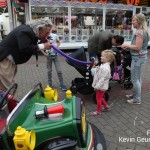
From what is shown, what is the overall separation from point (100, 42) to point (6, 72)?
2.26 meters

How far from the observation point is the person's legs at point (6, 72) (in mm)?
3262

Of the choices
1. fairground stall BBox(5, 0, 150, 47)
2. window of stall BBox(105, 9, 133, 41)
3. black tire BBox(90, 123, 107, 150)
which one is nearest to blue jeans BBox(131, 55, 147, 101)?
black tire BBox(90, 123, 107, 150)

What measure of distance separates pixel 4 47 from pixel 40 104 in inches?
49.8

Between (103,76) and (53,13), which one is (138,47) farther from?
(53,13)

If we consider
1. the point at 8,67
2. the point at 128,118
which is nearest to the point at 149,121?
the point at 128,118

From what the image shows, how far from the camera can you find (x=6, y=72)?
130 inches

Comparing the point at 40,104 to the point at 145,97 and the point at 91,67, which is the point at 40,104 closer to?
the point at 91,67

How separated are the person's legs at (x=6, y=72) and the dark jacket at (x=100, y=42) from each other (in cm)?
212

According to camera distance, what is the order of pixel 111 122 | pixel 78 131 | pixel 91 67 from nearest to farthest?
pixel 78 131
pixel 111 122
pixel 91 67

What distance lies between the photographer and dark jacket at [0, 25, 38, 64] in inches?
120

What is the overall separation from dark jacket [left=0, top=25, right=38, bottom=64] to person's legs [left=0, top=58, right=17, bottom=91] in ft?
0.30

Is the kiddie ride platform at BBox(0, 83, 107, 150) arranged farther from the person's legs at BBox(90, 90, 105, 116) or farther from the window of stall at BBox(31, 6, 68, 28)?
the window of stall at BBox(31, 6, 68, 28)

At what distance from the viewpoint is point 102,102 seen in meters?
4.23

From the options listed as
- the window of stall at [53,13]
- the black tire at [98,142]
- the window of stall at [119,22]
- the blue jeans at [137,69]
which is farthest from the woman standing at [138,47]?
the window of stall at [119,22]
